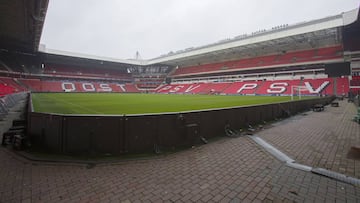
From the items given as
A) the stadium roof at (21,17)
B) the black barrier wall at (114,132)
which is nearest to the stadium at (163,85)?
the black barrier wall at (114,132)

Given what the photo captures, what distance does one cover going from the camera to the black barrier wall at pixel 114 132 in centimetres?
435

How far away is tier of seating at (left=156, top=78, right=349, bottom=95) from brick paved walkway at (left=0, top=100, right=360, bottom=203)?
2399 centimetres

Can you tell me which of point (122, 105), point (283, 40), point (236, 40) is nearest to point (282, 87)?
point (283, 40)

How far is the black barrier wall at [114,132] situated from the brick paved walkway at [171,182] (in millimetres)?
547

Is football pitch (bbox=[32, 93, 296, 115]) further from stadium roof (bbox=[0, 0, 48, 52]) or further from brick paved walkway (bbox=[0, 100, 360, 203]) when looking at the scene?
stadium roof (bbox=[0, 0, 48, 52])

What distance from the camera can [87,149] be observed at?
4.38 metres

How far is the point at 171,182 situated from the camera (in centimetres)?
324

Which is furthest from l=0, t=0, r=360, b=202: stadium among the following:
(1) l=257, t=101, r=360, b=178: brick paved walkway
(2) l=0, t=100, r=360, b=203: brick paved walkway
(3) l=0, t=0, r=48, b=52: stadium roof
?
(1) l=257, t=101, r=360, b=178: brick paved walkway

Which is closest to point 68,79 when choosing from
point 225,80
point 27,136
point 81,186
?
point 225,80

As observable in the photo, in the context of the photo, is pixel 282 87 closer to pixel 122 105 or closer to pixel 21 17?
pixel 122 105

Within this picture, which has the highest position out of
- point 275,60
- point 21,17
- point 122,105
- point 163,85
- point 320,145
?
point 275,60

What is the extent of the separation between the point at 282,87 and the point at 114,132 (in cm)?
3956

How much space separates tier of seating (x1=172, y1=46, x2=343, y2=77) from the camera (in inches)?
1412

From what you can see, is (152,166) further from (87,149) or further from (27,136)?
(27,136)
